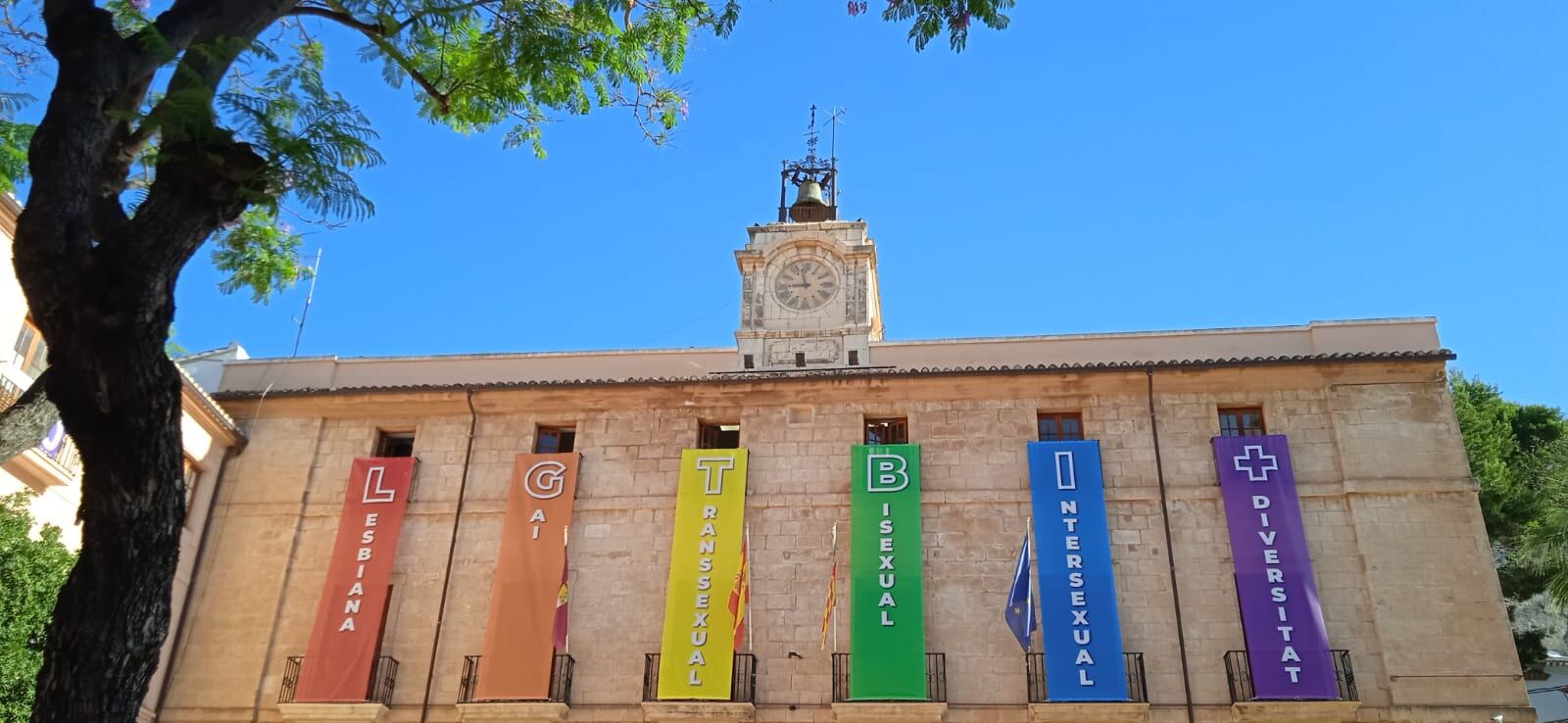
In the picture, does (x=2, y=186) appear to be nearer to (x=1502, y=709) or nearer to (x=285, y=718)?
(x=285, y=718)

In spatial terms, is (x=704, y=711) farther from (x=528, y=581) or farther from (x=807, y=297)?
(x=807, y=297)

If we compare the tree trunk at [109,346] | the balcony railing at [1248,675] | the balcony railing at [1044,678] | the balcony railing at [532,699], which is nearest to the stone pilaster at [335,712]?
the balcony railing at [532,699]

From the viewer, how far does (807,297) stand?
988 inches

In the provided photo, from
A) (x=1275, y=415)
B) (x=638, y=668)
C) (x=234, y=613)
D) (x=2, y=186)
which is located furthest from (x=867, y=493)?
(x=2, y=186)

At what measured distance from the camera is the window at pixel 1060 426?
19156 mm

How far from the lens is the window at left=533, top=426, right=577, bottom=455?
20.0 metres

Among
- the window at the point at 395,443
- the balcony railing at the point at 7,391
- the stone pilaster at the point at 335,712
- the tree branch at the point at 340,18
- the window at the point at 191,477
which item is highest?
the window at the point at 395,443

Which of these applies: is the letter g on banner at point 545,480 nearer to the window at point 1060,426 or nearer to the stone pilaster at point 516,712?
the stone pilaster at point 516,712

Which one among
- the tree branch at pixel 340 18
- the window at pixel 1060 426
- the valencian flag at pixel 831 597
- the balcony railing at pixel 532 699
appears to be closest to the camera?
the tree branch at pixel 340 18

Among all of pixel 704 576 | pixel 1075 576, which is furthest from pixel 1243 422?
pixel 704 576

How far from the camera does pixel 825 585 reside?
18078 millimetres

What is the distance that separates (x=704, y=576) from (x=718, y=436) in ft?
8.43

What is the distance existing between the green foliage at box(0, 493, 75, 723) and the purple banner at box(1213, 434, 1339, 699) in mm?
14608

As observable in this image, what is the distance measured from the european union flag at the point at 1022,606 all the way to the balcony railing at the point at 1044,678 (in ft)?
0.65
